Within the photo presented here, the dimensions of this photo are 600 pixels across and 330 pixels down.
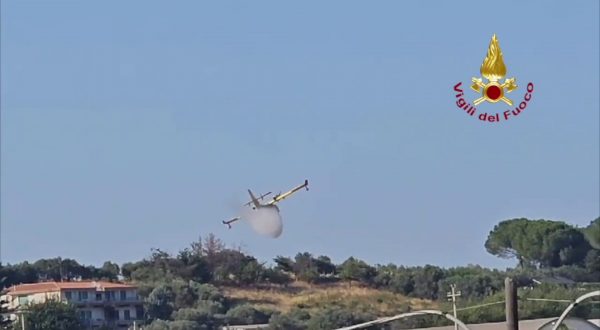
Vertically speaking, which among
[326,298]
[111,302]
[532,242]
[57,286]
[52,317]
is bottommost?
[52,317]

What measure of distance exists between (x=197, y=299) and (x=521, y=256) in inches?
881

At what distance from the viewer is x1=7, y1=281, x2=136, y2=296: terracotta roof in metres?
97.0

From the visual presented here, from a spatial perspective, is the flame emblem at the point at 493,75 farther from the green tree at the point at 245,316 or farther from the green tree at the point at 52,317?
the green tree at the point at 245,316

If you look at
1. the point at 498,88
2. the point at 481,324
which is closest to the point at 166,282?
the point at 481,324

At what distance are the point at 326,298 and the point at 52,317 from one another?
21818 millimetres

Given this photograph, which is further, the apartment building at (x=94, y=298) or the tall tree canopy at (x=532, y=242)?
the tall tree canopy at (x=532, y=242)

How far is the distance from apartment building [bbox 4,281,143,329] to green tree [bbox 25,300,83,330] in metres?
6.64

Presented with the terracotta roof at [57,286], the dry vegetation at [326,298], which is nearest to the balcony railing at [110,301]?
the terracotta roof at [57,286]

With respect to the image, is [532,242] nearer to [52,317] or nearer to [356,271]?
[356,271]

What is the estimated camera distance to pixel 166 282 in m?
104

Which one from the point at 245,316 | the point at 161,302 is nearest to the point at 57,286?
the point at 161,302

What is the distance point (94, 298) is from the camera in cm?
9825

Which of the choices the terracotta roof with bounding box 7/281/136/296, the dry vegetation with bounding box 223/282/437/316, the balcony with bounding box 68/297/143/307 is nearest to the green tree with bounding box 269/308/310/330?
the dry vegetation with bounding box 223/282/437/316

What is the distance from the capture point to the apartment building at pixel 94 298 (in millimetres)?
94500
